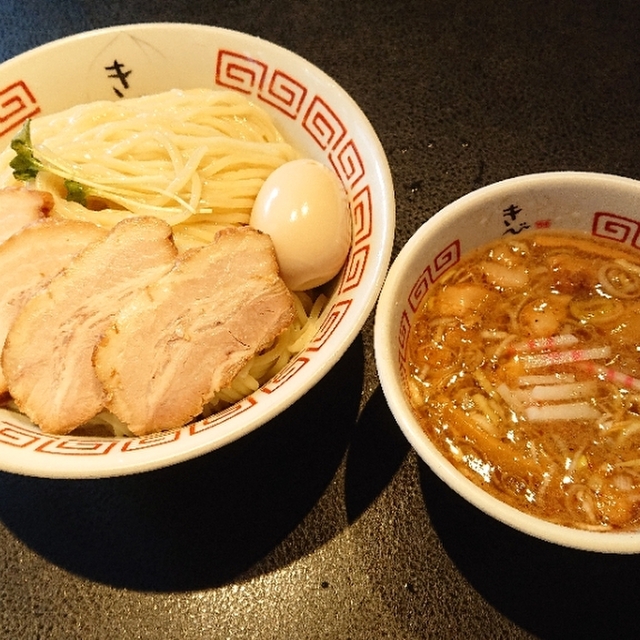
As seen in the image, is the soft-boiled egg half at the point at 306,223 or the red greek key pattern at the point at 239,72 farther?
the red greek key pattern at the point at 239,72

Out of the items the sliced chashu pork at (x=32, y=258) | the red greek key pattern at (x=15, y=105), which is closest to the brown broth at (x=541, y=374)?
the sliced chashu pork at (x=32, y=258)

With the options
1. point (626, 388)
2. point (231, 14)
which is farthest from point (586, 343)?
point (231, 14)

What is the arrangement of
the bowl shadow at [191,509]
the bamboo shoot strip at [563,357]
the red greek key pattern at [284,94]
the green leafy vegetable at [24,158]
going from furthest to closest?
the red greek key pattern at [284,94]
the green leafy vegetable at [24,158]
the bowl shadow at [191,509]
the bamboo shoot strip at [563,357]

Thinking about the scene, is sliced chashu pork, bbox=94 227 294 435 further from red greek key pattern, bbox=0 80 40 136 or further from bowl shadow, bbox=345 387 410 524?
red greek key pattern, bbox=0 80 40 136

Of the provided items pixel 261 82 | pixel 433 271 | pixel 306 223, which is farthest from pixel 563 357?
pixel 261 82

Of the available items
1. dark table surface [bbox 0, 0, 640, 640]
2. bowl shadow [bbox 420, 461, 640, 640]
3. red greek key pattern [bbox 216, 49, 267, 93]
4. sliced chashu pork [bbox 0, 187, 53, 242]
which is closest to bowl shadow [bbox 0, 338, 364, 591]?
dark table surface [bbox 0, 0, 640, 640]

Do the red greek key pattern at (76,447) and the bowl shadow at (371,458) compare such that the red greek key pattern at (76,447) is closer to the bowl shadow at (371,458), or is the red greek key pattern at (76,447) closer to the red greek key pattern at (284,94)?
the bowl shadow at (371,458)

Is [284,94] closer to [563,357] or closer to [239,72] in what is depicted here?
[239,72]
